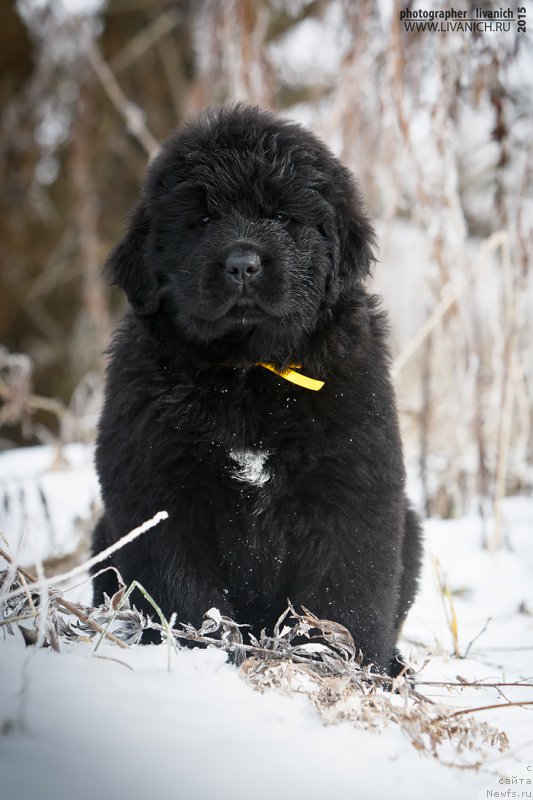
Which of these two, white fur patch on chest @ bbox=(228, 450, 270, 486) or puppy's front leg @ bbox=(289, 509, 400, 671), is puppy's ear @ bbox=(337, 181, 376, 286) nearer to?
white fur patch on chest @ bbox=(228, 450, 270, 486)

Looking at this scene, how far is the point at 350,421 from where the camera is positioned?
2.58 m

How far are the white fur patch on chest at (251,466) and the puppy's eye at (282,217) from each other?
784mm

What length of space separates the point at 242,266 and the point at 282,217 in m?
0.30

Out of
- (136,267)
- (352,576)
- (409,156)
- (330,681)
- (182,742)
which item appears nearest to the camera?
→ (182,742)

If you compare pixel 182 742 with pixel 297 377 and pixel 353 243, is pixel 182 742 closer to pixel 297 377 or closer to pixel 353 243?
pixel 297 377

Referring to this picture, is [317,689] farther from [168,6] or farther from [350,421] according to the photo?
[168,6]

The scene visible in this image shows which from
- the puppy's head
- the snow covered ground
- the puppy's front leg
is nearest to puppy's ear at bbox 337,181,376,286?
the puppy's head

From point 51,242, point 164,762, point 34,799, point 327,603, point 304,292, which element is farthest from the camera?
point 51,242

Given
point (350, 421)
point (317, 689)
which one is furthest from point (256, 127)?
point (317, 689)

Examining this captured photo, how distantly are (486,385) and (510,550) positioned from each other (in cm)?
227

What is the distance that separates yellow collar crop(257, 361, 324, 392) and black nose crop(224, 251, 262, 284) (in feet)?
0.99

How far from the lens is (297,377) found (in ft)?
8.69

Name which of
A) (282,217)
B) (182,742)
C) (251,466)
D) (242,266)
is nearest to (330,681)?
(182,742)

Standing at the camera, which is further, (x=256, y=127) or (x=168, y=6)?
(x=168, y=6)
